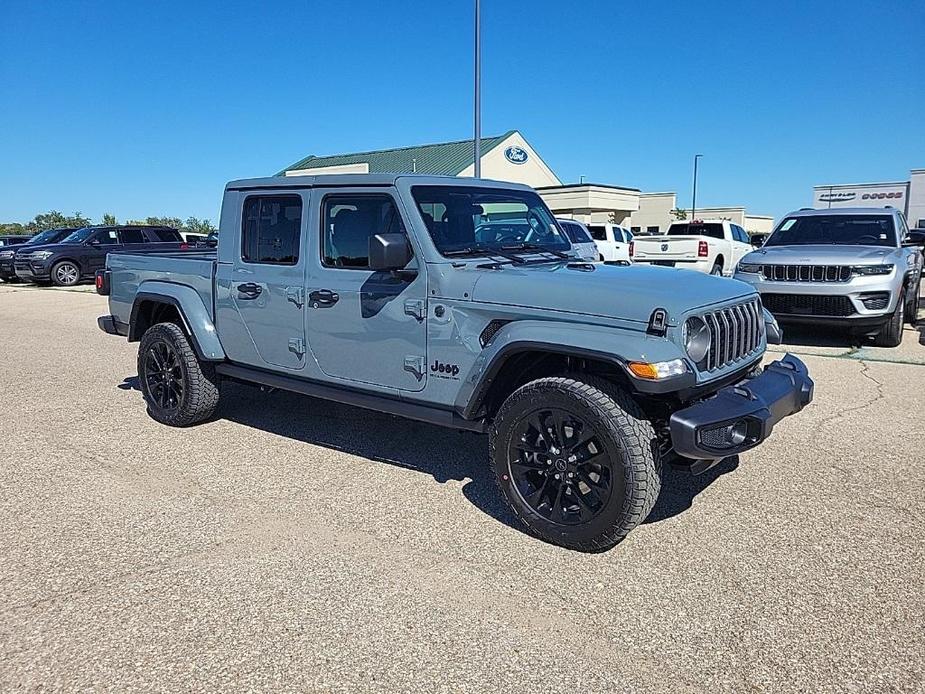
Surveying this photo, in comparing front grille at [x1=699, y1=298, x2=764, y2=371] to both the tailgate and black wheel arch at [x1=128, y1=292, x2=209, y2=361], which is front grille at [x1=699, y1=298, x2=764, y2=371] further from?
the tailgate

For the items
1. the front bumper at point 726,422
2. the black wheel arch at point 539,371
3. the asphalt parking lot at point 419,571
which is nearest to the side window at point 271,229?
the asphalt parking lot at point 419,571

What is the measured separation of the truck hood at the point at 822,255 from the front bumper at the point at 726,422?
5841mm

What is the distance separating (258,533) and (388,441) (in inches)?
62.3

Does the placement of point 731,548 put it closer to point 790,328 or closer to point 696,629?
point 696,629

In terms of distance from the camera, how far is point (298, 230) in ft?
15.7

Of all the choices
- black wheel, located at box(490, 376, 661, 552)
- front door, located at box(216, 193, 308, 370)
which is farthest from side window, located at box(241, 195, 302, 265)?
black wheel, located at box(490, 376, 661, 552)

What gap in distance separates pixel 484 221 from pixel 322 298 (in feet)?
3.69

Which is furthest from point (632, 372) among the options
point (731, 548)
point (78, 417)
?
point (78, 417)

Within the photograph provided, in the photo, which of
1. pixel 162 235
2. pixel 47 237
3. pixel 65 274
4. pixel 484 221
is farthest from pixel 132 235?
pixel 484 221

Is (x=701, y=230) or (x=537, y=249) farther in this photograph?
(x=701, y=230)

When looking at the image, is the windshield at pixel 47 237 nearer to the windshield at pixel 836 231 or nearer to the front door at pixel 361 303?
the windshield at pixel 836 231

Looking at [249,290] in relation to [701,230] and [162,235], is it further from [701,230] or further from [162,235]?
[162,235]

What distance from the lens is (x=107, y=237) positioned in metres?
20.5

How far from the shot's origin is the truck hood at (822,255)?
8.71 m
